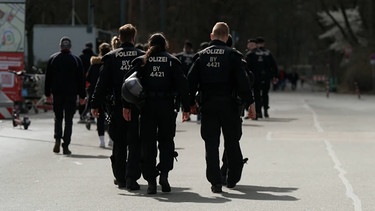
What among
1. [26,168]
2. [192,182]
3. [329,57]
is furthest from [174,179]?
[329,57]

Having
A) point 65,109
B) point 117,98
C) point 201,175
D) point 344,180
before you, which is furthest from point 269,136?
point 117,98

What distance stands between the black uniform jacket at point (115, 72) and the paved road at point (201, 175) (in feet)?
3.48

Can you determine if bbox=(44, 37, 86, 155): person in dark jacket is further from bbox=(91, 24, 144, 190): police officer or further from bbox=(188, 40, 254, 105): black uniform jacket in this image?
bbox=(188, 40, 254, 105): black uniform jacket

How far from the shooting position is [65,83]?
52.1 feet

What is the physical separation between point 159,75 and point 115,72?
75cm

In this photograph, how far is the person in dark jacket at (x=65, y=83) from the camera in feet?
52.1

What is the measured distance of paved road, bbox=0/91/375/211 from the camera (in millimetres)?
10266

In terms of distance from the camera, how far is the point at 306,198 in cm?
1065

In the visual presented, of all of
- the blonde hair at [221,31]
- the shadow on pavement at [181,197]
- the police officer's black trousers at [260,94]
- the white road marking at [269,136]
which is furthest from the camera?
the police officer's black trousers at [260,94]

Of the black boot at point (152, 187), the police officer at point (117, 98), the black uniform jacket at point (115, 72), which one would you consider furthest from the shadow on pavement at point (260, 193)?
the black uniform jacket at point (115, 72)

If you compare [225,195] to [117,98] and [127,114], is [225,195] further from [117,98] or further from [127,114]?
[117,98]

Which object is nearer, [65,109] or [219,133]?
[219,133]

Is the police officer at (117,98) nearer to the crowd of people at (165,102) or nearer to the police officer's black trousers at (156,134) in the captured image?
the crowd of people at (165,102)

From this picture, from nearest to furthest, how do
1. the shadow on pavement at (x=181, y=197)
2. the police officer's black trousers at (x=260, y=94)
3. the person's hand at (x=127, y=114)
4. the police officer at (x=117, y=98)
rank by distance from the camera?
the shadow on pavement at (x=181, y=197), the person's hand at (x=127, y=114), the police officer at (x=117, y=98), the police officer's black trousers at (x=260, y=94)
